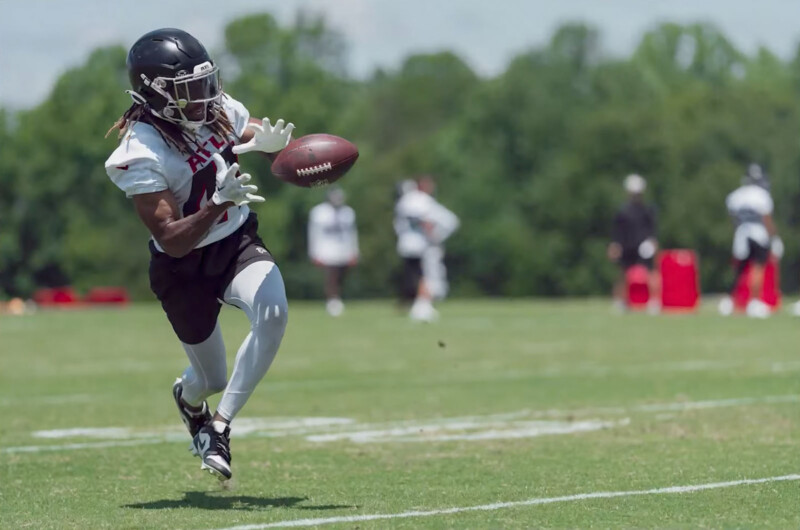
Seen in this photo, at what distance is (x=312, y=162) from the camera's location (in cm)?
691

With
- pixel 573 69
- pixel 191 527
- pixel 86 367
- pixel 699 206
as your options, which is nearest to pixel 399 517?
pixel 191 527

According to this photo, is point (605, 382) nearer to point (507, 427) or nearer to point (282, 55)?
point (507, 427)

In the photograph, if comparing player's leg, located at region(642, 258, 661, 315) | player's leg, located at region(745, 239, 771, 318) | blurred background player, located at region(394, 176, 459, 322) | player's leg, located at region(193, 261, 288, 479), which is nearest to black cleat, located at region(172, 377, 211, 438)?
player's leg, located at region(193, 261, 288, 479)

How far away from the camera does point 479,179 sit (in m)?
74.5

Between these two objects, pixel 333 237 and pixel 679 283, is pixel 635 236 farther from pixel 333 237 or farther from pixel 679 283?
pixel 333 237

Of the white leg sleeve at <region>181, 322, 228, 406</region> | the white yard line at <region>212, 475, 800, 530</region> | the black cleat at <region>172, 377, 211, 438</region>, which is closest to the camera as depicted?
the white yard line at <region>212, 475, 800, 530</region>

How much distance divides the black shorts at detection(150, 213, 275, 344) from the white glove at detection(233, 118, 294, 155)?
45 centimetres

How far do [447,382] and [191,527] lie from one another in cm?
712

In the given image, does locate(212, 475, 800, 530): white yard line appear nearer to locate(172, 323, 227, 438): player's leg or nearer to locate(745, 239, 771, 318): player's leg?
locate(172, 323, 227, 438): player's leg

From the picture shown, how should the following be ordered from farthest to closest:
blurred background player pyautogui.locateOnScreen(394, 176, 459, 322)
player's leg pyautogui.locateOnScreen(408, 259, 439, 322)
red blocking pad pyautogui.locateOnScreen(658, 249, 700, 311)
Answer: red blocking pad pyautogui.locateOnScreen(658, 249, 700, 311)
blurred background player pyautogui.locateOnScreen(394, 176, 459, 322)
player's leg pyautogui.locateOnScreen(408, 259, 439, 322)

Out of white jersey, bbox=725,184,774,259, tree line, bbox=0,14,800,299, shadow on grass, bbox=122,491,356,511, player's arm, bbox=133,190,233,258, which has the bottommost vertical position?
tree line, bbox=0,14,800,299

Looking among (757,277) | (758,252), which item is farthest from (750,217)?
(757,277)

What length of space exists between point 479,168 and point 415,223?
5176cm

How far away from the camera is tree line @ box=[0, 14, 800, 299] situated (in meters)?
66.8
